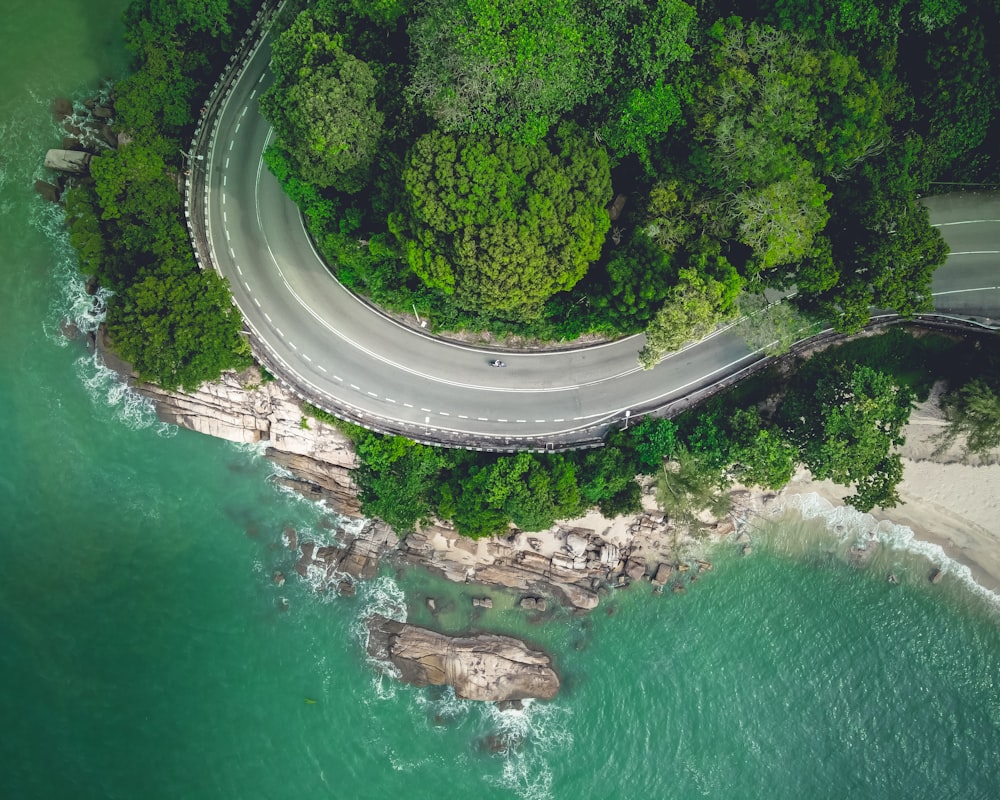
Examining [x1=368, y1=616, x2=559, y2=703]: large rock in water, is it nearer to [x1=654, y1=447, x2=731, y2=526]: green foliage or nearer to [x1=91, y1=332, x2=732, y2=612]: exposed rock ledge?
[x1=91, y1=332, x2=732, y2=612]: exposed rock ledge

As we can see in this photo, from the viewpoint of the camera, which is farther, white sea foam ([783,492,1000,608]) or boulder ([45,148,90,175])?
white sea foam ([783,492,1000,608])

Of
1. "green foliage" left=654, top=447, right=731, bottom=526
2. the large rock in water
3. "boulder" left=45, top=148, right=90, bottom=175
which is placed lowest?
the large rock in water

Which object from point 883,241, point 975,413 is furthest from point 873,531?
point 883,241

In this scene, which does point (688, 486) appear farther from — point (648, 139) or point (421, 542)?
point (648, 139)

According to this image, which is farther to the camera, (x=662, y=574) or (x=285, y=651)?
(x=662, y=574)

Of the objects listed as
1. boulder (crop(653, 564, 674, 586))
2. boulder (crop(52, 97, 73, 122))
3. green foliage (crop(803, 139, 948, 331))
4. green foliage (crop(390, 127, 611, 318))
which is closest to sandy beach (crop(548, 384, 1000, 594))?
boulder (crop(653, 564, 674, 586))

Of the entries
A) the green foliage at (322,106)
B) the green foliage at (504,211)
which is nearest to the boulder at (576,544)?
the green foliage at (504,211)
